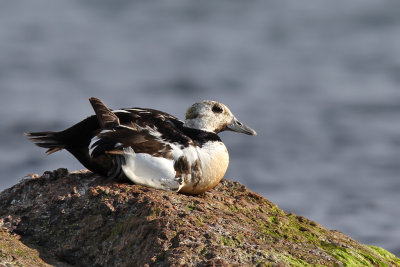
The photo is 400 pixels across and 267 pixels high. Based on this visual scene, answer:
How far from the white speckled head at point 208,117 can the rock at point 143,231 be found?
813 mm

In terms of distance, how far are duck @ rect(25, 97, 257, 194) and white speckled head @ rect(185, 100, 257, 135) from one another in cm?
1

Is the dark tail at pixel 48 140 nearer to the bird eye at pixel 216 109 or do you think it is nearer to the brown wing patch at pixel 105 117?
the brown wing patch at pixel 105 117

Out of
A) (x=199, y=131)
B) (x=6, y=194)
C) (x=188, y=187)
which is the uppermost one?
(x=199, y=131)

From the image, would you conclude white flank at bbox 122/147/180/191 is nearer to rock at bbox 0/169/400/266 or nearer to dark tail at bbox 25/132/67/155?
rock at bbox 0/169/400/266

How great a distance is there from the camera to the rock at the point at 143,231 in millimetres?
6527

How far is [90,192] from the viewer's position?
739 centimetres

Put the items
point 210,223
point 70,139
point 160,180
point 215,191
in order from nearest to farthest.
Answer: point 210,223
point 160,180
point 70,139
point 215,191

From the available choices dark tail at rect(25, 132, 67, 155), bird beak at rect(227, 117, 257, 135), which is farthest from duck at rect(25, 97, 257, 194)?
bird beak at rect(227, 117, 257, 135)

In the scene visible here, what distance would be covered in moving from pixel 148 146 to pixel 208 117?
3.83 ft

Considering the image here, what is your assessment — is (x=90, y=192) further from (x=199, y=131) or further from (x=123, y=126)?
(x=199, y=131)

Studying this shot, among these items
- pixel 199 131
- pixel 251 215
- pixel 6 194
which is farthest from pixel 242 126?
pixel 6 194

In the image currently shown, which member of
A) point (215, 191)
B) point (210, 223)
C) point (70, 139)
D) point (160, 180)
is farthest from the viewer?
point (215, 191)

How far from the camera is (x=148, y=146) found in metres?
7.51

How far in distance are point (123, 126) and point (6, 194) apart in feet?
5.29
